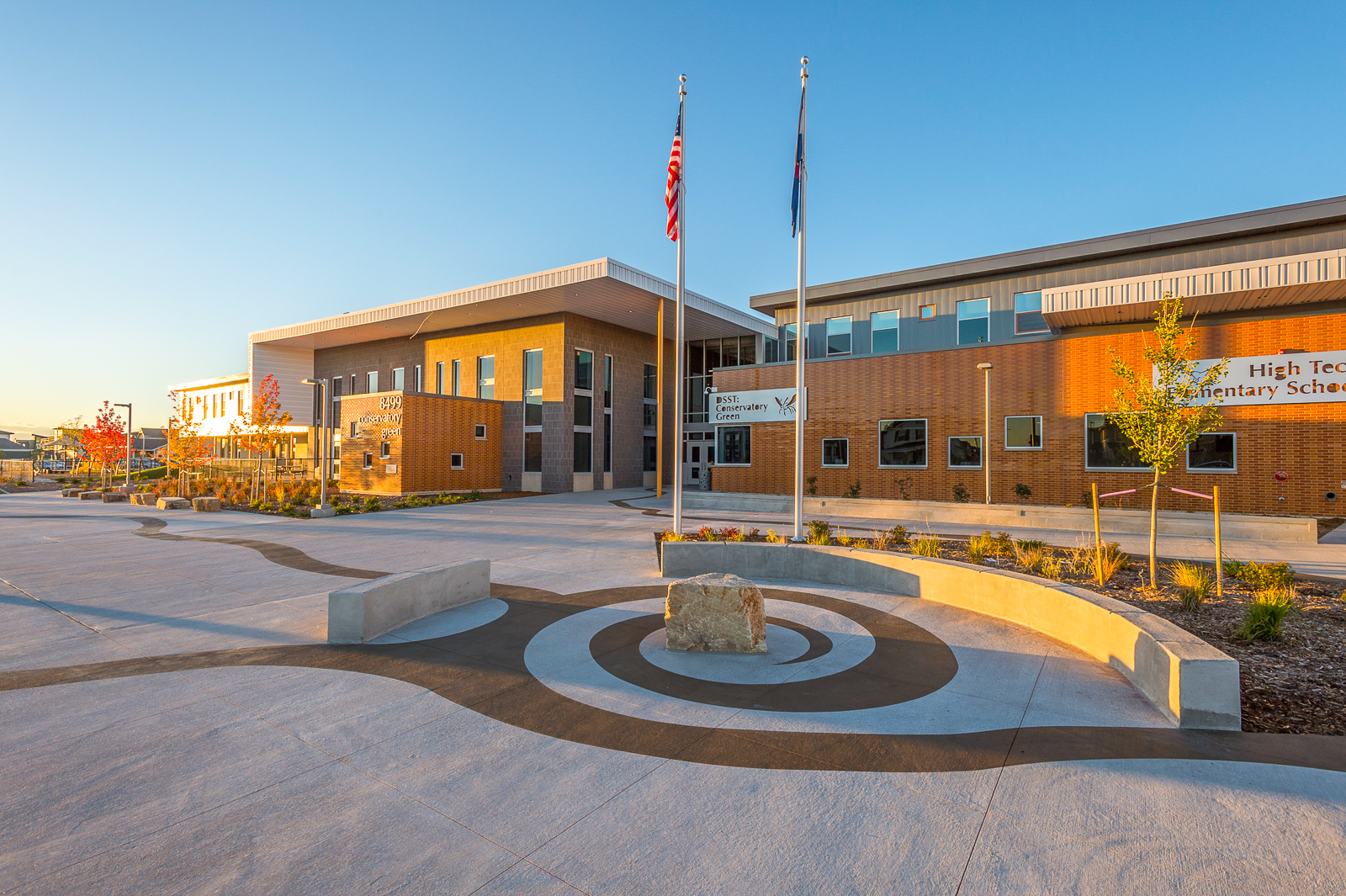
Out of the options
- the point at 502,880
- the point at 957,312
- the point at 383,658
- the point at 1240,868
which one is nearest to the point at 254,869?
the point at 502,880

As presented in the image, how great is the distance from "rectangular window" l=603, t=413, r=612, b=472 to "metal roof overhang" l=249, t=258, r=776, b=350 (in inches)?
229

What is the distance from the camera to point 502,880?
318 cm

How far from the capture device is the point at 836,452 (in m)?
25.3

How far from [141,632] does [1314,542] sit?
73.9ft

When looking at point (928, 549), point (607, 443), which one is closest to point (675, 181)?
point (928, 549)

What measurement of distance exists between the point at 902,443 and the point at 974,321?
27.7 feet

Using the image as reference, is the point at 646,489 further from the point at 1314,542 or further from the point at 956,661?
the point at 956,661

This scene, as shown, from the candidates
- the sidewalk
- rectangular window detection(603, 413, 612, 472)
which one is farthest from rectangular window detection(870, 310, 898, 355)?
rectangular window detection(603, 413, 612, 472)

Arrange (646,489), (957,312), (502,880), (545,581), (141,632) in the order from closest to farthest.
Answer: (502,880) < (141,632) < (545,581) < (957,312) < (646,489)

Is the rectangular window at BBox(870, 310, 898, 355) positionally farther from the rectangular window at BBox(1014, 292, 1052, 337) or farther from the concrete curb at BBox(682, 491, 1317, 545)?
the concrete curb at BBox(682, 491, 1317, 545)

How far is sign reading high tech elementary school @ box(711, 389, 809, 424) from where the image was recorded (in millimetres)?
26359

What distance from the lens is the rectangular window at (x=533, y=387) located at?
35.5m

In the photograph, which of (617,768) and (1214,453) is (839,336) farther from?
(617,768)

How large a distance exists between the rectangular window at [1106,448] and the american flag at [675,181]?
15547 millimetres
